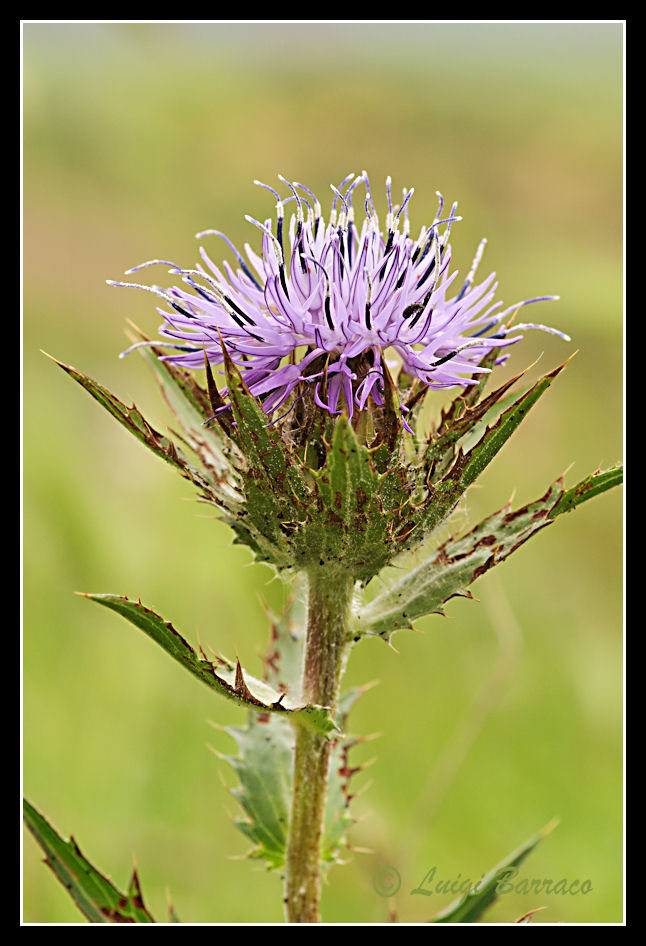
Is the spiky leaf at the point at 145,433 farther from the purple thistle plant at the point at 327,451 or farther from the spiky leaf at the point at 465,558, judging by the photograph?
the spiky leaf at the point at 465,558

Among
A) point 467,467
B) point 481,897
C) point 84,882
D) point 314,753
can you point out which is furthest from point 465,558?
point 84,882

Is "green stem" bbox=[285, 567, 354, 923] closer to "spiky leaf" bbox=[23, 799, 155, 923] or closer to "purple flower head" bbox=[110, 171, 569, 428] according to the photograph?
"spiky leaf" bbox=[23, 799, 155, 923]

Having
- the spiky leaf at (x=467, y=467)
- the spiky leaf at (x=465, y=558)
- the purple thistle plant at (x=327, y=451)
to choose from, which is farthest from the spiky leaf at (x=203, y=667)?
the spiky leaf at (x=467, y=467)

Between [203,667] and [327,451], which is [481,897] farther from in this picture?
[327,451]

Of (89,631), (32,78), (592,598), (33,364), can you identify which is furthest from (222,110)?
(592,598)

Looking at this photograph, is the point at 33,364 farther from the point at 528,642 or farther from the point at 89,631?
the point at 528,642
